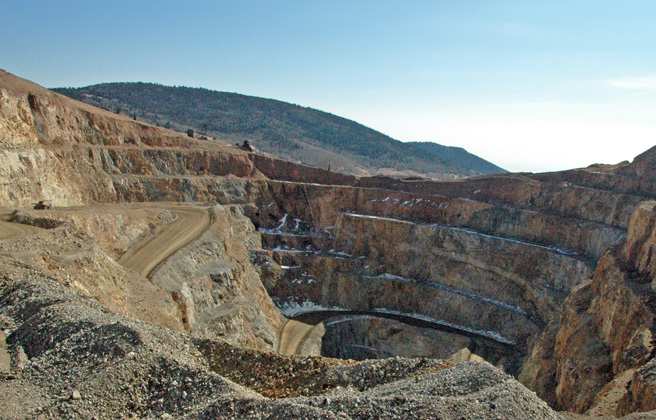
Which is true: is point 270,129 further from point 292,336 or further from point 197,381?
point 197,381

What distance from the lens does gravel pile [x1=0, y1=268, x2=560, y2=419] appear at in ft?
38.3

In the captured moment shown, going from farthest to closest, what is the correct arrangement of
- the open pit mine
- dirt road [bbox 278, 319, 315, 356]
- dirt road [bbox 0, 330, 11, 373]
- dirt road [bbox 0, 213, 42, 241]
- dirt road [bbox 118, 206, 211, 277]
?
dirt road [bbox 278, 319, 315, 356], dirt road [bbox 118, 206, 211, 277], dirt road [bbox 0, 213, 42, 241], dirt road [bbox 0, 330, 11, 373], the open pit mine

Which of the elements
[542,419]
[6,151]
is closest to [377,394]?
[542,419]

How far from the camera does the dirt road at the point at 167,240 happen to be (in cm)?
3426

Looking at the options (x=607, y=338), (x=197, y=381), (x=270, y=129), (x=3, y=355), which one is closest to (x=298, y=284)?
(x=607, y=338)

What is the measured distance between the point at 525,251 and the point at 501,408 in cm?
4532

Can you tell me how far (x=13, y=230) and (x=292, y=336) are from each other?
Answer: 25669 millimetres

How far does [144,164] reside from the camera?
192 ft

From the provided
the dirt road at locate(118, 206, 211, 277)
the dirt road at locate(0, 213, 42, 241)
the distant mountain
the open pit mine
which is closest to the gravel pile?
the open pit mine

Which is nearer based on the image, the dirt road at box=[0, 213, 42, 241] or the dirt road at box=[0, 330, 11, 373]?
the dirt road at box=[0, 330, 11, 373]

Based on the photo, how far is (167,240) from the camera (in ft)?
131

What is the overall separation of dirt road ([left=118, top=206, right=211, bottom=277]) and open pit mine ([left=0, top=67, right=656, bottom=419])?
0.26 meters

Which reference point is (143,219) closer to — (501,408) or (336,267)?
(336,267)

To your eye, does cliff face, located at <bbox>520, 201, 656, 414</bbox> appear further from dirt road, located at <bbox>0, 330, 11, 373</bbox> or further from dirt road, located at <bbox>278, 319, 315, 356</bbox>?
dirt road, located at <bbox>0, 330, 11, 373</bbox>
